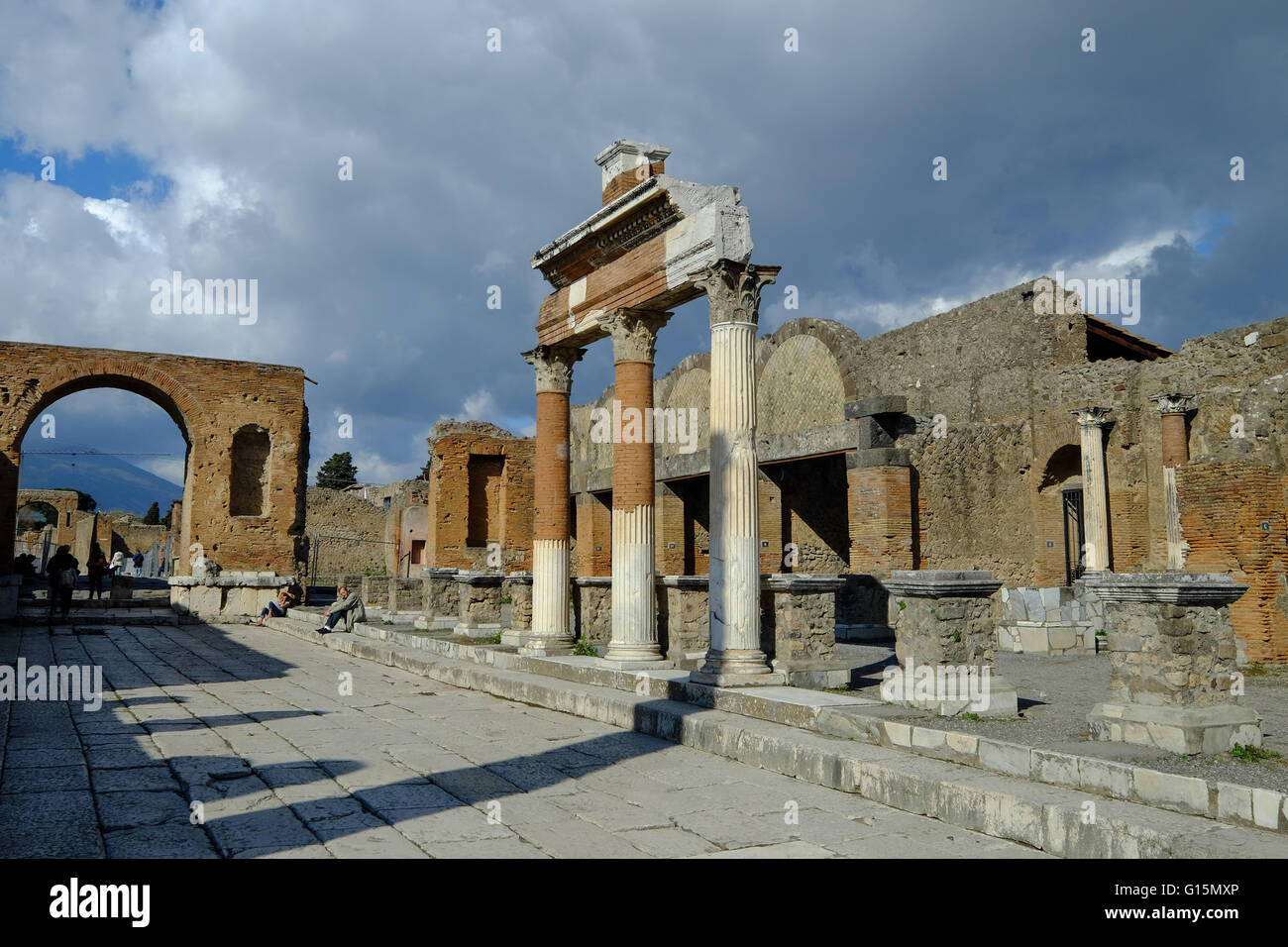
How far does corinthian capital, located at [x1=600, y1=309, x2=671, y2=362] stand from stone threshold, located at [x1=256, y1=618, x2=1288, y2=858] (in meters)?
3.34

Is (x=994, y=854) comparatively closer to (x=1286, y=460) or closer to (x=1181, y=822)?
(x=1181, y=822)

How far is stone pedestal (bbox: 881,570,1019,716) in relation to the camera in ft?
20.1

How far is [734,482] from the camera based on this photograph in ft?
26.0

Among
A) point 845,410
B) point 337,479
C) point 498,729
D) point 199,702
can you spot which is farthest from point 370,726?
point 337,479

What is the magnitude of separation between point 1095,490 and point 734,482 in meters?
10.1

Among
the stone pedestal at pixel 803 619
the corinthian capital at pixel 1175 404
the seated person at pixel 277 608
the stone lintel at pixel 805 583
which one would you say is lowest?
the seated person at pixel 277 608

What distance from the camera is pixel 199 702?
8.38m

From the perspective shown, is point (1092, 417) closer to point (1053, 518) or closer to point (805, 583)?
point (1053, 518)

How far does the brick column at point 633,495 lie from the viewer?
945 cm

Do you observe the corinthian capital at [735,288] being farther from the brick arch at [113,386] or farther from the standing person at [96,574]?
the standing person at [96,574]

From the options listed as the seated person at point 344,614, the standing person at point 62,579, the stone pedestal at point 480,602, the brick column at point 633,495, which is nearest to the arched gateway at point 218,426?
the standing person at point 62,579

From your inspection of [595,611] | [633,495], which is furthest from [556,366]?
[595,611]

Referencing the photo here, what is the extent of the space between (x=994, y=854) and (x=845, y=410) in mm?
12703

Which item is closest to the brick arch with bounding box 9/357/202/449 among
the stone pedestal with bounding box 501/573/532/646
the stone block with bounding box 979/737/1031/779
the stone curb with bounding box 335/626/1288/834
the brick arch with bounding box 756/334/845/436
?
the stone pedestal with bounding box 501/573/532/646
